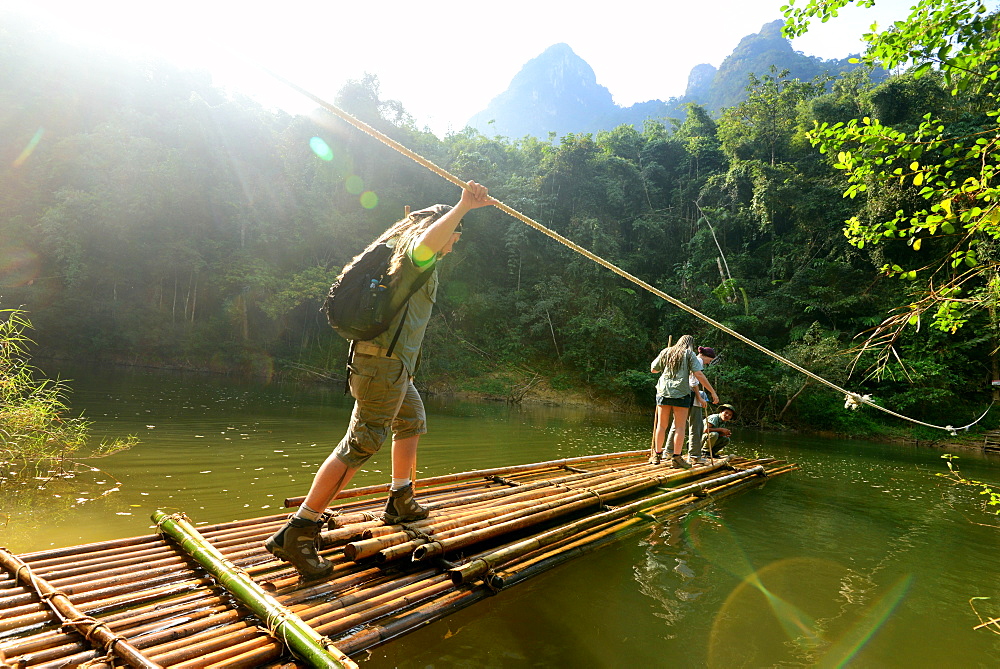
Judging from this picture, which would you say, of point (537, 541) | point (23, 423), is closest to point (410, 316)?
point (537, 541)

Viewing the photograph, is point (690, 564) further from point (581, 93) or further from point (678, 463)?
point (581, 93)

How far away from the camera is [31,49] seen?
20.9 m

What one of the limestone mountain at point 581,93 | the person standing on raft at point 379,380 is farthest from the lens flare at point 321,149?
the limestone mountain at point 581,93

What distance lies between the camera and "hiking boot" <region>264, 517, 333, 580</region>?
212 centimetres

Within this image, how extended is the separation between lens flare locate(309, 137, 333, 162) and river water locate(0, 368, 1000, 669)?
22869mm

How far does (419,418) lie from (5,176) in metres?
28.5

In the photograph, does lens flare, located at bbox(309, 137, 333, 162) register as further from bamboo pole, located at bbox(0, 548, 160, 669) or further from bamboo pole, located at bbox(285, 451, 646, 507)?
bamboo pole, located at bbox(0, 548, 160, 669)

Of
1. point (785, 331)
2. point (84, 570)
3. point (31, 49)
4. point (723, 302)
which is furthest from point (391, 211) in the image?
point (84, 570)

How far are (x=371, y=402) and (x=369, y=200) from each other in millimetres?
27673

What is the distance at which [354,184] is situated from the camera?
91.2 feet

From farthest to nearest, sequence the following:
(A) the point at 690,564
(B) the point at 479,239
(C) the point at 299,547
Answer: (B) the point at 479,239 → (A) the point at 690,564 → (C) the point at 299,547

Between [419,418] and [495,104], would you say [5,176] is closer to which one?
[419,418]

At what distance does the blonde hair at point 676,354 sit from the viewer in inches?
228

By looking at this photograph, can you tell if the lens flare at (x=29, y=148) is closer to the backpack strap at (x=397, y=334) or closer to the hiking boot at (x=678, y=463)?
the backpack strap at (x=397, y=334)
